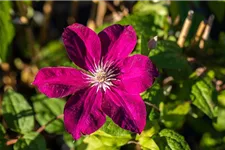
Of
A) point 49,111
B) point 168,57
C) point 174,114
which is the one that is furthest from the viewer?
point 49,111

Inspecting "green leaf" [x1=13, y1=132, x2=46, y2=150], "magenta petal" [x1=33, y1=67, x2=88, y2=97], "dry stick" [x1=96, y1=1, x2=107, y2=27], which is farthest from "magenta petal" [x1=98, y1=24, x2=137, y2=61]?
"dry stick" [x1=96, y1=1, x2=107, y2=27]

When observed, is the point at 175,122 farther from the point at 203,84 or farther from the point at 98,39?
the point at 98,39

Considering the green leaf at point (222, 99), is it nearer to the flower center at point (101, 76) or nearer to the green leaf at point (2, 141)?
the flower center at point (101, 76)

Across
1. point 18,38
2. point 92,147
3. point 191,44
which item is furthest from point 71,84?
point 18,38

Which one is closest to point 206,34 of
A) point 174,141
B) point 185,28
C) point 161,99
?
point 185,28

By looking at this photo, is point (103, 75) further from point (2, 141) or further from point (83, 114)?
point (2, 141)

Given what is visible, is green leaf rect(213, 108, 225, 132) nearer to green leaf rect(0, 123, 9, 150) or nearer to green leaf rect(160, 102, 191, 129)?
green leaf rect(160, 102, 191, 129)

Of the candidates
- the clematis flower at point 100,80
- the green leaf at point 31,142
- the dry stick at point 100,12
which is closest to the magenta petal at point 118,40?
the clematis flower at point 100,80
